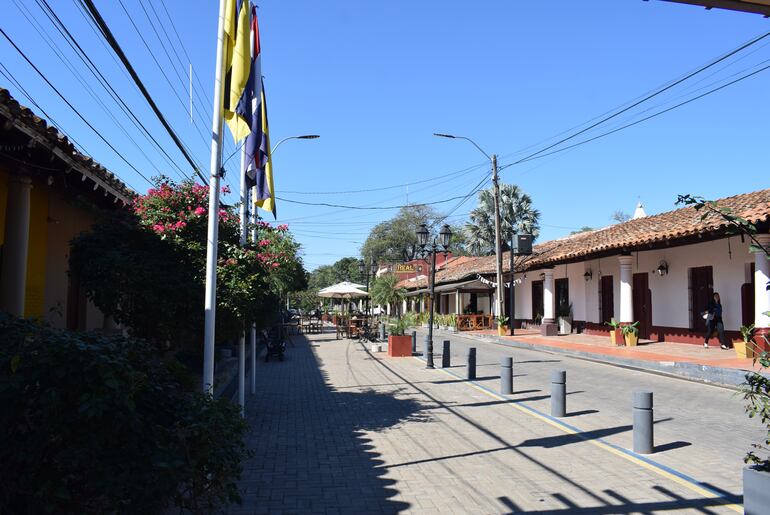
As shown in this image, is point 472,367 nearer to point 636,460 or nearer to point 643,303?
Answer: point 636,460

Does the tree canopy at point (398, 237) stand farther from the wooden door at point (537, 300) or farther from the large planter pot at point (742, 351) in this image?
the large planter pot at point (742, 351)

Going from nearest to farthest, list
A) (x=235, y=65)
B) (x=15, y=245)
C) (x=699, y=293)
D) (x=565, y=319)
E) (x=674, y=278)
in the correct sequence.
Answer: (x=235, y=65), (x=15, y=245), (x=699, y=293), (x=674, y=278), (x=565, y=319)

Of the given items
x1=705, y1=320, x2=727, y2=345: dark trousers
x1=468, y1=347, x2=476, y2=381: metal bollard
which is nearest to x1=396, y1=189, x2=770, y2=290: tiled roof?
x1=705, y1=320, x2=727, y2=345: dark trousers

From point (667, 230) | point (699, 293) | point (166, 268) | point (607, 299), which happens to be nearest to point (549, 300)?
point (607, 299)

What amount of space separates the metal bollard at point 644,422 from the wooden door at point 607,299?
58.4 feet

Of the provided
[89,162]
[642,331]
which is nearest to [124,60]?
[89,162]

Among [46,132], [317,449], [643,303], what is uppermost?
[46,132]

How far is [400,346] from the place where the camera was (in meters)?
18.4

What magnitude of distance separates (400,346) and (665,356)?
24.8 ft

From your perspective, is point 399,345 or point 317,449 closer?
point 317,449

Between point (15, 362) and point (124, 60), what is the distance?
4.23 metres

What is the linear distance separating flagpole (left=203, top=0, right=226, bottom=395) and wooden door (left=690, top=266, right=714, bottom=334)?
17.0 m

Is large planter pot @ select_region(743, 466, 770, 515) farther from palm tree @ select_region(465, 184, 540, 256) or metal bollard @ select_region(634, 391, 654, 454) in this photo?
palm tree @ select_region(465, 184, 540, 256)

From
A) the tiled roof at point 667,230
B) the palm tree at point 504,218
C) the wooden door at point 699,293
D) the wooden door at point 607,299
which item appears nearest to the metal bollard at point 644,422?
the tiled roof at point 667,230
